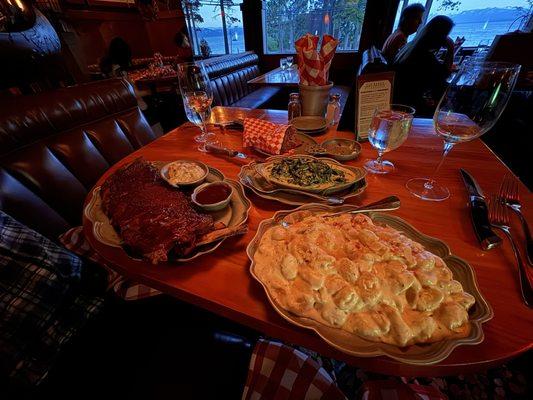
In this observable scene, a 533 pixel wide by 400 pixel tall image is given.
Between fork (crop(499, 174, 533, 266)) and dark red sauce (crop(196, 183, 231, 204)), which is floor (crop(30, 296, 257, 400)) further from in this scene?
fork (crop(499, 174, 533, 266))

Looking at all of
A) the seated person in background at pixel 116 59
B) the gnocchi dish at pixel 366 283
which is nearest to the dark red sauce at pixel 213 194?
the gnocchi dish at pixel 366 283

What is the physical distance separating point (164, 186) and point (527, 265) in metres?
1.21

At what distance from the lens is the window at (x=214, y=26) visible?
688 cm

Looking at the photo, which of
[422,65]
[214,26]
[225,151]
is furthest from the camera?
[214,26]

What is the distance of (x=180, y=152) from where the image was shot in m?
1.34

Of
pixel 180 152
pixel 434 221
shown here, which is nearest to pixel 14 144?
pixel 180 152

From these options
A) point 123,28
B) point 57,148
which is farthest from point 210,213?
point 123,28

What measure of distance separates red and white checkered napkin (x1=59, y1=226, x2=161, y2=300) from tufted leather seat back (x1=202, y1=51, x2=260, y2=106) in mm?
3283

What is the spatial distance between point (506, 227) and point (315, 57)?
3.86 ft

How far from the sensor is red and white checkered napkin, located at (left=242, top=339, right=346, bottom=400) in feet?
2.71

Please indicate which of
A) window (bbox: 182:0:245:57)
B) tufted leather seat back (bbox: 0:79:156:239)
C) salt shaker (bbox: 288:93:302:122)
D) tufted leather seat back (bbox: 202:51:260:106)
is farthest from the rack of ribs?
window (bbox: 182:0:245:57)

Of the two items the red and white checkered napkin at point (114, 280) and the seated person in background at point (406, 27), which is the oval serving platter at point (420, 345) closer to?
the red and white checkered napkin at point (114, 280)

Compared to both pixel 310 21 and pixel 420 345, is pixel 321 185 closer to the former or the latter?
pixel 420 345

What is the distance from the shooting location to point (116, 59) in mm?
5875
